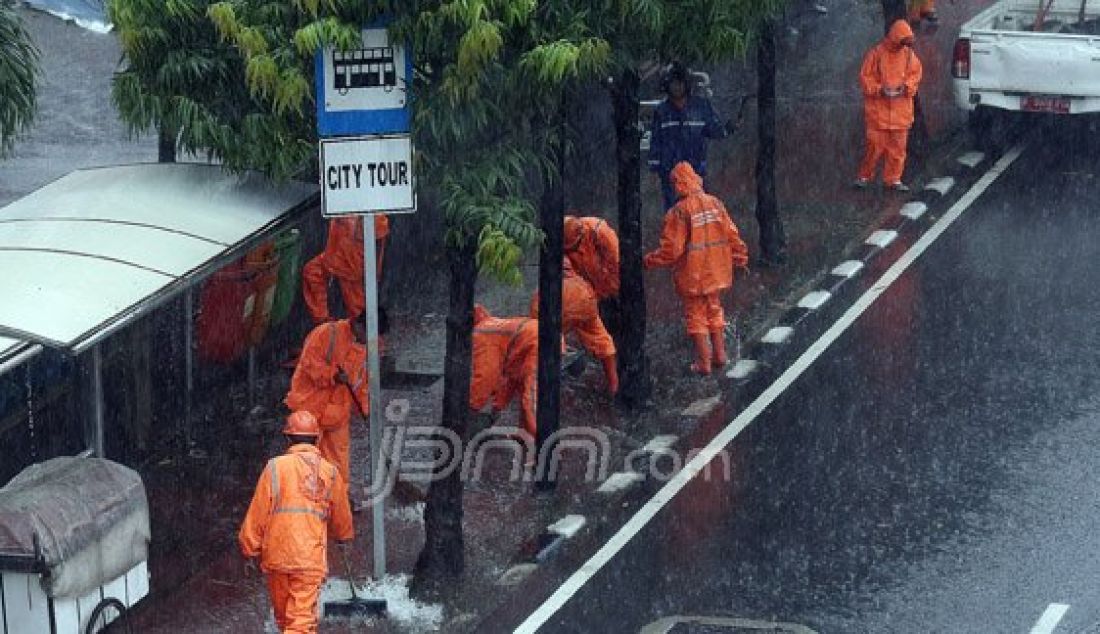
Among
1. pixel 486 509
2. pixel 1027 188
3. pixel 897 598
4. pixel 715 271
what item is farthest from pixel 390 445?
pixel 1027 188

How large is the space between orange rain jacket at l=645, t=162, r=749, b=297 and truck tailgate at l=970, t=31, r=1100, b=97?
18.4ft

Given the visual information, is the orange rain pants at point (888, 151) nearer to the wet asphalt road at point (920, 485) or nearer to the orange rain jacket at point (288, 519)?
the wet asphalt road at point (920, 485)

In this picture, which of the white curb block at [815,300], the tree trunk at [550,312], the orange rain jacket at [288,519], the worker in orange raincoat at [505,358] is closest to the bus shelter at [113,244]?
the orange rain jacket at [288,519]

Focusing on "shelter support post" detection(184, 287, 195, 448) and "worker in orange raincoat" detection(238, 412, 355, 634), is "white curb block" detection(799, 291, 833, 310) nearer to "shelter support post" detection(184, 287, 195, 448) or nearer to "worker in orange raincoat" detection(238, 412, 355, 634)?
"shelter support post" detection(184, 287, 195, 448)

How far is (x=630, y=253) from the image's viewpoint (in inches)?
570

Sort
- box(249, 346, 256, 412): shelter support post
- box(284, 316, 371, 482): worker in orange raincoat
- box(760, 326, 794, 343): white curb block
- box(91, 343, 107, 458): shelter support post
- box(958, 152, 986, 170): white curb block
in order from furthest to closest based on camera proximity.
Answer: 1. box(958, 152, 986, 170): white curb block
2. box(760, 326, 794, 343): white curb block
3. box(249, 346, 256, 412): shelter support post
4. box(284, 316, 371, 482): worker in orange raincoat
5. box(91, 343, 107, 458): shelter support post

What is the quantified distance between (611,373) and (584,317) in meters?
0.65

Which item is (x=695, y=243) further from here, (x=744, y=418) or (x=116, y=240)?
(x=116, y=240)

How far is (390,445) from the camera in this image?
13977 mm

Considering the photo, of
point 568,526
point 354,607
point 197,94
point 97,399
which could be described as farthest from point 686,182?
point 97,399

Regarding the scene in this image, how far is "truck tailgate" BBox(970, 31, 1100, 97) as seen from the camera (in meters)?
19.3

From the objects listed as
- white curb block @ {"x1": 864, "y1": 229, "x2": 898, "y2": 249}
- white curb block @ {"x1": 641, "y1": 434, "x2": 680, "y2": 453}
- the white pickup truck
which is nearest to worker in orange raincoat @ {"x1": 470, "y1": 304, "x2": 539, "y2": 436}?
white curb block @ {"x1": 641, "y1": 434, "x2": 680, "y2": 453}

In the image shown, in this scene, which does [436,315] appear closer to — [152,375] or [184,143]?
[152,375]

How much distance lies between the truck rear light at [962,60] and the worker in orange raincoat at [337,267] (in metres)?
6.87
